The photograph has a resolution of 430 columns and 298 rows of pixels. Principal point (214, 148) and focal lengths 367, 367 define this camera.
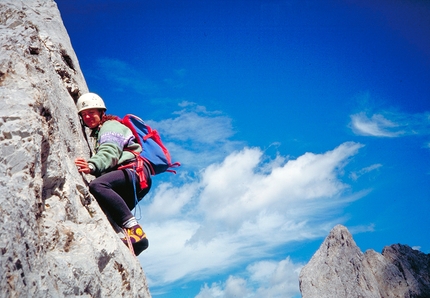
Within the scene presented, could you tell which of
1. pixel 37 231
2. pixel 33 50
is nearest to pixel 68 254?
pixel 37 231

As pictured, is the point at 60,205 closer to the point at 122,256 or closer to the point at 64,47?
the point at 122,256

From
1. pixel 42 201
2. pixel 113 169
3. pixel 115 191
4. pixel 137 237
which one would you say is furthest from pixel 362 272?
pixel 42 201

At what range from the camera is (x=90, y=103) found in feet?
23.3

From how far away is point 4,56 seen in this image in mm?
4852

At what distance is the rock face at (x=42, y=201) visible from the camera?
3.76 meters

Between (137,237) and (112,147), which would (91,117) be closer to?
(112,147)

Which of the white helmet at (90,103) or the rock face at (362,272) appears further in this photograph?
the rock face at (362,272)

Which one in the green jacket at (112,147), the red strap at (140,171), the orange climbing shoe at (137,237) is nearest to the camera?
the green jacket at (112,147)

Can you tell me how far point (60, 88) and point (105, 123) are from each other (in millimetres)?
1111

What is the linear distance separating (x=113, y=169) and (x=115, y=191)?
1.32ft

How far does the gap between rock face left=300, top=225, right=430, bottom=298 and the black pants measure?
32.5 metres

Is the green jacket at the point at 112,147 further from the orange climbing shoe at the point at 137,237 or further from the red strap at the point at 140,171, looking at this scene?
the orange climbing shoe at the point at 137,237

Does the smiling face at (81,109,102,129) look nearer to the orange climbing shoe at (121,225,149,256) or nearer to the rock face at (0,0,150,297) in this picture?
the rock face at (0,0,150,297)

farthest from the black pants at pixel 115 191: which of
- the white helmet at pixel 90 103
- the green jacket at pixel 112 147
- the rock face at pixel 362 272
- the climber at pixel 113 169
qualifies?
the rock face at pixel 362 272
